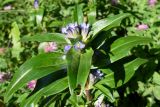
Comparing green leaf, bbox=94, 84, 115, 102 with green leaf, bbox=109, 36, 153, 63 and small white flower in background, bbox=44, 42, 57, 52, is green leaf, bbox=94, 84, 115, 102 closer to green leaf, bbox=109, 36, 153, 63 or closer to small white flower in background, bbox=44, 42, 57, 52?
green leaf, bbox=109, 36, 153, 63

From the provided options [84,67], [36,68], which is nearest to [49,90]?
[36,68]

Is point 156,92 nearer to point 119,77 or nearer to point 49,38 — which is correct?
point 119,77

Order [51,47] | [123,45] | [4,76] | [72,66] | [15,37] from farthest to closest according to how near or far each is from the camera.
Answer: [15,37], [51,47], [4,76], [123,45], [72,66]

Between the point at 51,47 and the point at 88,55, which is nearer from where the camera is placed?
the point at 88,55

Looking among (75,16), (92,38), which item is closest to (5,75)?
(75,16)

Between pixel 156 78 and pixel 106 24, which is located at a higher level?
pixel 106 24

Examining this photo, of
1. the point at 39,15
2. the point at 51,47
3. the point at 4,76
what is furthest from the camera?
the point at 39,15

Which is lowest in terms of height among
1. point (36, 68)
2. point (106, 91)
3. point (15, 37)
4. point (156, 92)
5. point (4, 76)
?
point (156, 92)

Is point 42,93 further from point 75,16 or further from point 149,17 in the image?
point 149,17
